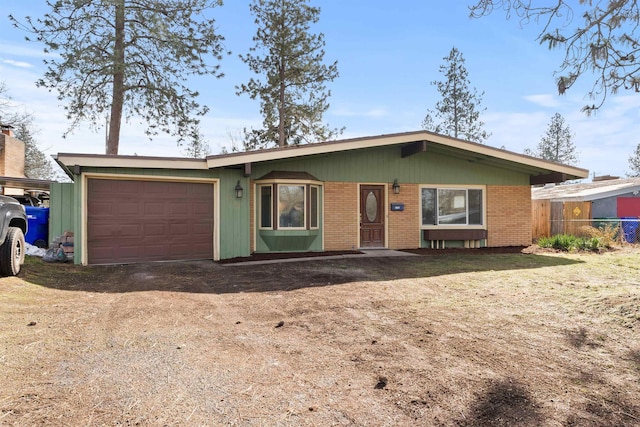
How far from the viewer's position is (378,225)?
11812mm

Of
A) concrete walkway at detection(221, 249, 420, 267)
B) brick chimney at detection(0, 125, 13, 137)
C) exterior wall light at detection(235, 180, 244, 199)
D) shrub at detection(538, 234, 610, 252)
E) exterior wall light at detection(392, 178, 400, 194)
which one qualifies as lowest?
concrete walkway at detection(221, 249, 420, 267)

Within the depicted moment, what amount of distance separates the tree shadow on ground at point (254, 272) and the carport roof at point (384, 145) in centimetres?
244

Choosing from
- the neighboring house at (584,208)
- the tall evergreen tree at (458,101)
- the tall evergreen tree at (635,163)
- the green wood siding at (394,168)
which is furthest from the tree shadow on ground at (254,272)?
the tall evergreen tree at (635,163)

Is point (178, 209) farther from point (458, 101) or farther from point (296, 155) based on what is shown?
point (458, 101)

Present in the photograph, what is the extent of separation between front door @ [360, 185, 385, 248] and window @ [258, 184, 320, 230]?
1.76 metres

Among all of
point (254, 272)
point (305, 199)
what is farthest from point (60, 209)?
point (305, 199)

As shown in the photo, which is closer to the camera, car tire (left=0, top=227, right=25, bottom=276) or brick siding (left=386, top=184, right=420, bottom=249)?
car tire (left=0, top=227, right=25, bottom=276)

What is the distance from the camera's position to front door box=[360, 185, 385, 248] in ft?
38.4

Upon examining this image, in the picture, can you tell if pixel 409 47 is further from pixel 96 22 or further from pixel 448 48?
pixel 448 48

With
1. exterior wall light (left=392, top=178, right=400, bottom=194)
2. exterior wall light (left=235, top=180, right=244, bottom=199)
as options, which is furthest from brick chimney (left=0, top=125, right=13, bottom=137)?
exterior wall light (left=392, top=178, right=400, bottom=194)

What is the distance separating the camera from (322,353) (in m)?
3.51

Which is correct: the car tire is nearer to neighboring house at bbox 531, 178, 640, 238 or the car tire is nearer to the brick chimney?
the brick chimney

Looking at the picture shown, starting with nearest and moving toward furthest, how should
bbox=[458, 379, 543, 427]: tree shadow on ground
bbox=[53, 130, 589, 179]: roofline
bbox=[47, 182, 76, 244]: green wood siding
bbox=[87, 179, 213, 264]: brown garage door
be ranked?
1. bbox=[458, 379, 543, 427]: tree shadow on ground
2. bbox=[53, 130, 589, 179]: roofline
3. bbox=[87, 179, 213, 264]: brown garage door
4. bbox=[47, 182, 76, 244]: green wood siding

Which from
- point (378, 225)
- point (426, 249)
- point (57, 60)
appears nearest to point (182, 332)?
point (378, 225)
